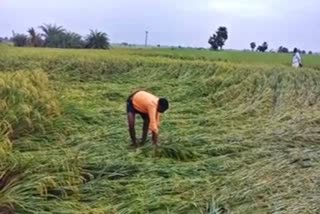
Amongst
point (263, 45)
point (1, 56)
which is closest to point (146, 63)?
point (1, 56)

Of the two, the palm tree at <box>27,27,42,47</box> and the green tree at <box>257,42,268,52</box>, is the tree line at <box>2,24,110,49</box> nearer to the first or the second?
the palm tree at <box>27,27,42,47</box>

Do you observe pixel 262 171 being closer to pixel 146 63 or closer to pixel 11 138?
pixel 11 138

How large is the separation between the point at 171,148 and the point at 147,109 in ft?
1.79

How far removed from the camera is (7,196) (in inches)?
188

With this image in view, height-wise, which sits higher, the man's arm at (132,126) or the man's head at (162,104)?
the man's head at (162,104)

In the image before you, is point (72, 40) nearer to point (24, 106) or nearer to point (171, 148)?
point (24, 106)

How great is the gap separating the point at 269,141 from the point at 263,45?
2054 centimetres

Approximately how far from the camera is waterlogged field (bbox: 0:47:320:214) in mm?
5025

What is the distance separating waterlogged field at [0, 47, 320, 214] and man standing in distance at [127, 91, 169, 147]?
22cm

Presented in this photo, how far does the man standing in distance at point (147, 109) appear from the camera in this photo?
6609 millimetres

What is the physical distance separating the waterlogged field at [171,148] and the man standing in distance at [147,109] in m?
0.22

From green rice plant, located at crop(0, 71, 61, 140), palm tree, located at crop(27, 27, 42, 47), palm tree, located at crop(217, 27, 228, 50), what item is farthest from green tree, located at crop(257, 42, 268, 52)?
green rice plant, located at crop(0, 71, 61, 140)

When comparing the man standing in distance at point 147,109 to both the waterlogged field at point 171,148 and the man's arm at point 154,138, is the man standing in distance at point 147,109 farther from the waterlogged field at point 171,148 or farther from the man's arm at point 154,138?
the waterlogged field at point 171,148

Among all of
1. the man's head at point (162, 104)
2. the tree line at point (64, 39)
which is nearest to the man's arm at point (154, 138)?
the man's head at point (162, 104)
